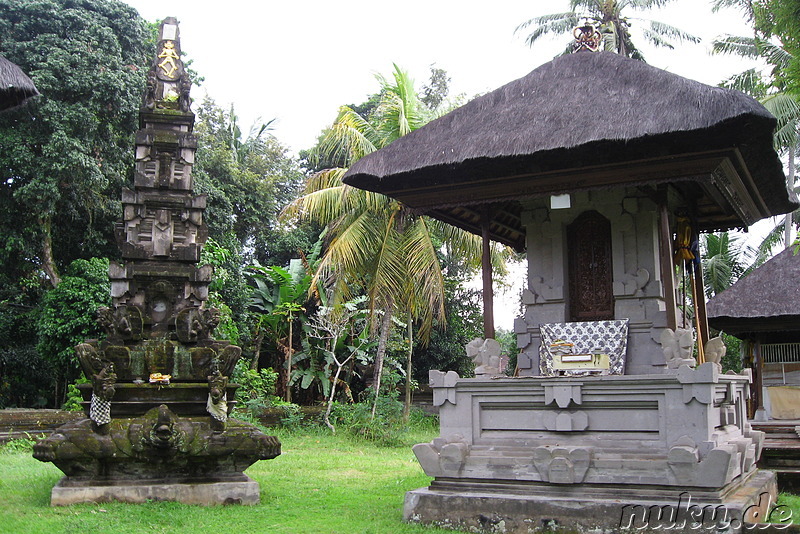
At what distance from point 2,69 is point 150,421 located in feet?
16.1

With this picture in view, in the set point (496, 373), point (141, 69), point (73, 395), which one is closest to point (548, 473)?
point (496, 373)

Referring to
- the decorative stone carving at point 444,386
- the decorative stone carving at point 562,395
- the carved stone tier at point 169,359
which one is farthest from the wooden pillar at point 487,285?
the carved stone tier at point 169,359

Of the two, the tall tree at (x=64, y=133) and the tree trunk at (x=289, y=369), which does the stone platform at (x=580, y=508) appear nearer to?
the tall tree at (x=64, y=133)

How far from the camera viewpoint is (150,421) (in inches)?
336

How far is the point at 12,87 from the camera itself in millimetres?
9648

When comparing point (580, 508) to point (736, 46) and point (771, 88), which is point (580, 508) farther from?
point (736, 46)

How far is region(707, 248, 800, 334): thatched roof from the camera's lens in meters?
14.1

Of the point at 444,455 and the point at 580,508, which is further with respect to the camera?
the point at 444,455

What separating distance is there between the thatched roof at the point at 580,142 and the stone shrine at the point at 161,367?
7.82 feet

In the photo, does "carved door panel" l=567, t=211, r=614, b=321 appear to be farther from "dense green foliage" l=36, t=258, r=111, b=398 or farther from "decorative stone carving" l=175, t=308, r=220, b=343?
"dense green foliage" l=36, t=258, r=111, b=398

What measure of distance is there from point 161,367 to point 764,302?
10.9 metres

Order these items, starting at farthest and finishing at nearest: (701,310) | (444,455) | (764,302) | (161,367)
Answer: (764,302) → (701,310) → (161,367) → (444,455)

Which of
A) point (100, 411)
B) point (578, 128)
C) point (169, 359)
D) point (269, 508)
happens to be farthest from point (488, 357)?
point (100, 411)

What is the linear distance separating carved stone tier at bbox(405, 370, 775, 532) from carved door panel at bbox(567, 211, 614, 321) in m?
1.65
